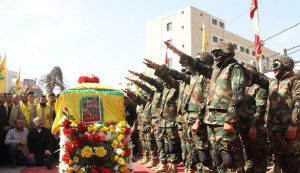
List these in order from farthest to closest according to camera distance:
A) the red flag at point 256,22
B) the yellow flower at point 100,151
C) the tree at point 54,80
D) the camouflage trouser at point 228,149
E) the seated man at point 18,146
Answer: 1. the tree at point 54,80
2. the red flag at point 256,22
3. the seated man at point 18,146
4. the yellow flower at point 100,151
5. the camouflage trouser at point 228,149

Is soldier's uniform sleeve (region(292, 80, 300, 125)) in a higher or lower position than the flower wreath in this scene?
higher

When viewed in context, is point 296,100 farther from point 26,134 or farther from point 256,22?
point 26,134

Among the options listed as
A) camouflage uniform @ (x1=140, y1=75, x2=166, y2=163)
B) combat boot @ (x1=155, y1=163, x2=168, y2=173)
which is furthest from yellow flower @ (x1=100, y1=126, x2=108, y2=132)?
combat boot @ (x1=155, y1=163, x2=168, y2=173)

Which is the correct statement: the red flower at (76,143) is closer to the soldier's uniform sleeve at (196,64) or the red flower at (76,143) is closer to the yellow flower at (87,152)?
the yellow flower at (87,152)

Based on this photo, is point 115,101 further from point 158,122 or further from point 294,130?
point 294,130

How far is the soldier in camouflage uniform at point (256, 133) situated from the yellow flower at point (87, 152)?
254 centimetres

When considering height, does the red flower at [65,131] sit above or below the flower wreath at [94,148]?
above

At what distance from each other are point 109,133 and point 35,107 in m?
4.73

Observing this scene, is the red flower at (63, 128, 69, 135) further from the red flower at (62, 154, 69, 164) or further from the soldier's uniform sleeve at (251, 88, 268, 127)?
the soldier's uniform sleeve at (251, 88, 268, 127)

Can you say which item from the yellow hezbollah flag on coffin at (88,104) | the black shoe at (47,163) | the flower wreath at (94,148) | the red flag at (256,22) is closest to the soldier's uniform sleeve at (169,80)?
the yellow hezbollah flag on coffin at (88,104)

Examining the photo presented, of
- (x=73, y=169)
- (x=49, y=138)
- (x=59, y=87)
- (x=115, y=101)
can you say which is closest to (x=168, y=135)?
(x=115, y=101)

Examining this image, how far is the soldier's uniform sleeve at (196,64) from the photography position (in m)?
4.52

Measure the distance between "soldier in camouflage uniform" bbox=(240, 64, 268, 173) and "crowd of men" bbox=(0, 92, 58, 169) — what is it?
504 centimetres

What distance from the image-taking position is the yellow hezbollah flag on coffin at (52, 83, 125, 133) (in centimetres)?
519
